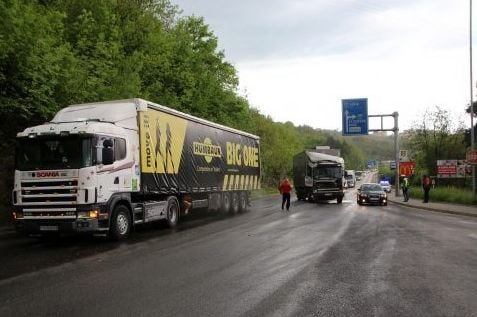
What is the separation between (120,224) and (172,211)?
12.8ft

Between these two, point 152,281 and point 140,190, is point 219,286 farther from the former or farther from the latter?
point 140,190

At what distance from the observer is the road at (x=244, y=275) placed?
7051mm

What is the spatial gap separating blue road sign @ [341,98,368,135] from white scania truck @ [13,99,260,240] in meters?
23.4

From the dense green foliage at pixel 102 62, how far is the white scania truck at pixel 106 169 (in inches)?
165

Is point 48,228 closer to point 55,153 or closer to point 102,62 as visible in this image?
point 55,153

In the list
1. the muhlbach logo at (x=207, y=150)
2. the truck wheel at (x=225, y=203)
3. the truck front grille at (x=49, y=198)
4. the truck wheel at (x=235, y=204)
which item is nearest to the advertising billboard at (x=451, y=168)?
the truck wheel at (x=235, y=204)

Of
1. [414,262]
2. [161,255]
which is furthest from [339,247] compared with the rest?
[161,255]

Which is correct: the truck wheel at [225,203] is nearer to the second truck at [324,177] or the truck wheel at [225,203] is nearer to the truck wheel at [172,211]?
the truck wheel at [172,211]

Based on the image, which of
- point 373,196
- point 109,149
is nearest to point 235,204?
point 373,196

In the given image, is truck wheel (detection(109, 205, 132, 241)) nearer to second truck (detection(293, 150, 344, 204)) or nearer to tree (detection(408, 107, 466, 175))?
second truck (detection(293, 150, 344, 204))

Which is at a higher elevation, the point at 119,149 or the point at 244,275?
the point at 119,149

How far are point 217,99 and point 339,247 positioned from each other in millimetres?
25952

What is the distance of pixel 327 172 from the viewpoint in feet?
123

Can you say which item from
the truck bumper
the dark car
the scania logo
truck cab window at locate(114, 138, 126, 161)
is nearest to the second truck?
the dark car
